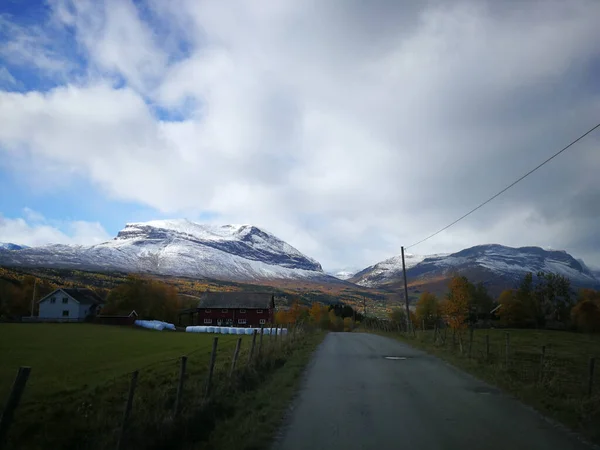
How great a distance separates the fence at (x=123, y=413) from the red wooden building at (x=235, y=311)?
261 ft

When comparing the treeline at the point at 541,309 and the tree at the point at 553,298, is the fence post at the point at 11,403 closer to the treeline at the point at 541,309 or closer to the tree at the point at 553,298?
the treeline at the point at 541,309

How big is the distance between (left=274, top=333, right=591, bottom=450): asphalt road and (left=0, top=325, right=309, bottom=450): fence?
1755 millimetres

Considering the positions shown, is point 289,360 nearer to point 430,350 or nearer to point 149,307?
point 430,350

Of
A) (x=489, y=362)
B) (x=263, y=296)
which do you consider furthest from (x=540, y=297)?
(x=489, y=362)

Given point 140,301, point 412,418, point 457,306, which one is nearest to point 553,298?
point 457,306

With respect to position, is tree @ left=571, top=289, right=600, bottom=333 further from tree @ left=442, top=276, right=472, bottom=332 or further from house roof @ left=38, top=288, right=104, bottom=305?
house roof @ left=38, top=288, right=104, bottom=305

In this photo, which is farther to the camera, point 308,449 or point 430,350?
point 430,350

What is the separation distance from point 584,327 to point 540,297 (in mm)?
19226

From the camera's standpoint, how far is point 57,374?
17.5 meters

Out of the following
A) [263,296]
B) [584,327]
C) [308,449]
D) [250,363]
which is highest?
[263,296]

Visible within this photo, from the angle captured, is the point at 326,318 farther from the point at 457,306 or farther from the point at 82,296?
the point at 457,306

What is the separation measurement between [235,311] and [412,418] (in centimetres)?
8914

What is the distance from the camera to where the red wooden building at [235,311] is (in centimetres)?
9425

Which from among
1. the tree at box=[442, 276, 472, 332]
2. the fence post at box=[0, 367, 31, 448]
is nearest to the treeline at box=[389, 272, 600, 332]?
the tree at box=[442, 276, 472, 332]
